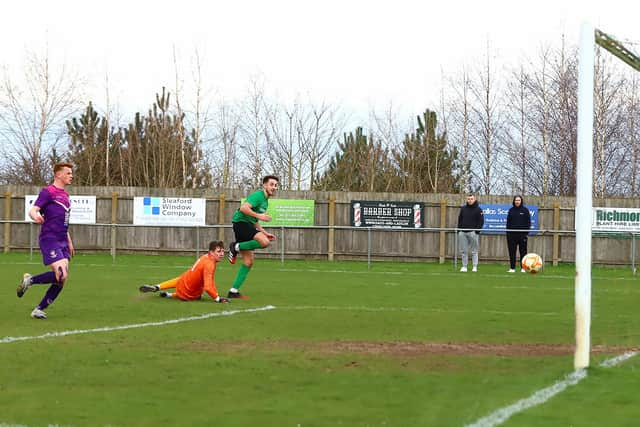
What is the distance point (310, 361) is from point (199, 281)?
20.6 ft

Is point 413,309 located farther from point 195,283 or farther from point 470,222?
point 470,222

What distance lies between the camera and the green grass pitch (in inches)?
224

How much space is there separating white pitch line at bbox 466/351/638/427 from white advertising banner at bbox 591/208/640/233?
886 inches

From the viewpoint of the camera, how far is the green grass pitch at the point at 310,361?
5699mm

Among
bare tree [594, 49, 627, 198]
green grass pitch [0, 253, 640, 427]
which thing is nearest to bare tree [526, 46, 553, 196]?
bare tree [594, 49, 627, 198]

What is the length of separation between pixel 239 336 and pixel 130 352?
153cm

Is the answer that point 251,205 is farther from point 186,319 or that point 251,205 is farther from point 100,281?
point 100,281

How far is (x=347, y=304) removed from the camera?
1405 cm

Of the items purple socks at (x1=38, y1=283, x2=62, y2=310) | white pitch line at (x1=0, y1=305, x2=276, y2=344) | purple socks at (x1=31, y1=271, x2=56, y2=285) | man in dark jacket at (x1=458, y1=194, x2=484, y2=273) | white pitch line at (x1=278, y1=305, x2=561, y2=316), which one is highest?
man in dark jacket at (x1=458, y1=194, x2=484, y2=273)

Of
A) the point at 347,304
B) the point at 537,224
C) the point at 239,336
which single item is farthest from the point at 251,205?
the point at 537,224

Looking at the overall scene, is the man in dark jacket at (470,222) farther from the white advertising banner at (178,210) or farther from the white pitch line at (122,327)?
the white pitch line at (122,327)

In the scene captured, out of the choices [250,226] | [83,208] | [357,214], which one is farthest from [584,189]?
[83,208]

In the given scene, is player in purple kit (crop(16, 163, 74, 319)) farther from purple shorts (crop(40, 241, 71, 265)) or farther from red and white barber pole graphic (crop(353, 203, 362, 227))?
red and white barber pole graphic (crop(353, 203, 362, 227))

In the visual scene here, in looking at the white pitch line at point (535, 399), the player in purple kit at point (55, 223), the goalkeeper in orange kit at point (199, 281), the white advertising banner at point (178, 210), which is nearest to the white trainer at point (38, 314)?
the player in purple kit at point (55, 223)
